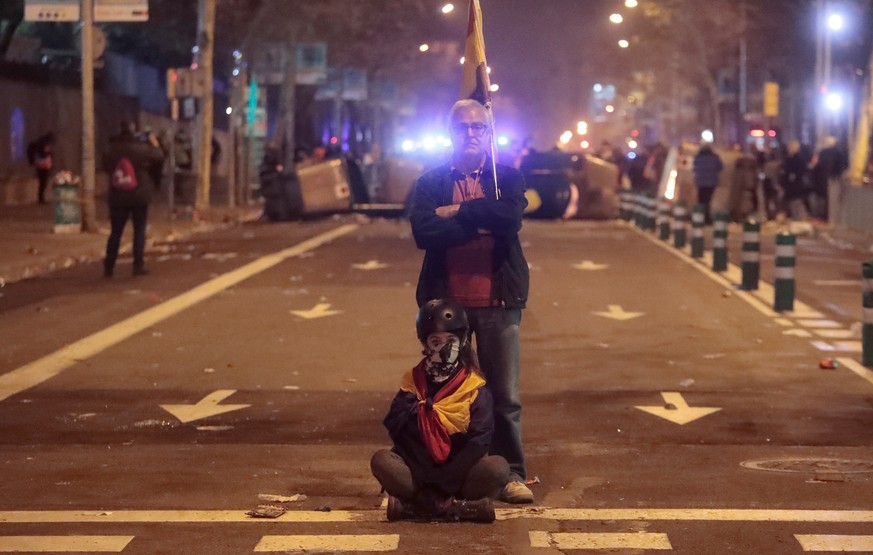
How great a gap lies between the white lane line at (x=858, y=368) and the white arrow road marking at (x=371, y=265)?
11.2 meters

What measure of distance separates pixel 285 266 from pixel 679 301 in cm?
715

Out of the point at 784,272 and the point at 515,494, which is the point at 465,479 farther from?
the point at 784,272

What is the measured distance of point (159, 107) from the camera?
7162 centimetres

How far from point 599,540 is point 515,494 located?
33.9 inches

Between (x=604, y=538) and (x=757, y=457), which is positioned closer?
(x=604, y=538)

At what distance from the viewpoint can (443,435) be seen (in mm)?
7984

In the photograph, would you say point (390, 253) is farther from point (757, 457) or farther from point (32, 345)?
point (757, 457)

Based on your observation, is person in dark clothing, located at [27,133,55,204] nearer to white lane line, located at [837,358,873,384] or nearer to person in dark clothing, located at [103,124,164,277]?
person in dark clothing, located at [103,124,164,277]

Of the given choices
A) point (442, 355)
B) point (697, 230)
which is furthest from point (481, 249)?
point (697, 230)

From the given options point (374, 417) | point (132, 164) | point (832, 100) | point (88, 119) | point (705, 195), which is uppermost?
point (832, 100)

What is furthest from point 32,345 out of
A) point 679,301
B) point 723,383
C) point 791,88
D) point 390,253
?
point 791,88

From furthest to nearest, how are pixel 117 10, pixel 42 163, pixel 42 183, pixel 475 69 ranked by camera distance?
pixel 42 163 → pixel 42 183 → pixel 117 10 → pixel 475 69

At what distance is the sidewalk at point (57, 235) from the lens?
24703 mm

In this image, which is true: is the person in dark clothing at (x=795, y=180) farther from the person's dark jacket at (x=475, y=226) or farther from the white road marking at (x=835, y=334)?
the person's dark jacket at (x=475, y=226)
